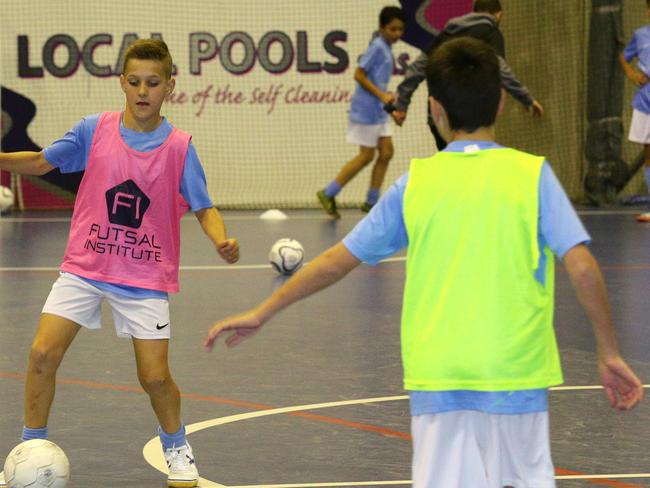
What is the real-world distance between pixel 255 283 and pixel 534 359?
6856mm

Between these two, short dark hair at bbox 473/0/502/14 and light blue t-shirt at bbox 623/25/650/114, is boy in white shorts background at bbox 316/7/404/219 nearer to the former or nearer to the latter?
short dark hair at bbox 473/0/502/14

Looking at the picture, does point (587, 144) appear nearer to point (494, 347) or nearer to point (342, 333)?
point (342, 333)

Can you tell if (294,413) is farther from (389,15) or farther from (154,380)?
(389,15)

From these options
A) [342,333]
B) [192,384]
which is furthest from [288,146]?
[192,384]

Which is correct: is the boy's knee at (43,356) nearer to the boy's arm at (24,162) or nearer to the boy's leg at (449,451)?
the boy's arm at (24,162)

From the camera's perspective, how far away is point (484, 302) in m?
3.09

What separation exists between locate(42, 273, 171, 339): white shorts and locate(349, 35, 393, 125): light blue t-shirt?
32.4 feet

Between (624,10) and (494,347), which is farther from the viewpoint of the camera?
(624,10)

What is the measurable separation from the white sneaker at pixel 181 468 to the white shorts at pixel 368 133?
10023mm

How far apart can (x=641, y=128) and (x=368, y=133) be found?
2838 millimetres

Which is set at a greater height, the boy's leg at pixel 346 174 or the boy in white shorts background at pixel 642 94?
the boy in white shorts background at pixel 642 94

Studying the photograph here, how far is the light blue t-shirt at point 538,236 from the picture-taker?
307 cm

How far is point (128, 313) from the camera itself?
475 cm

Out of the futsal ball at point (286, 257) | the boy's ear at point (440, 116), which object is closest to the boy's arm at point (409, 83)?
the futsal ball at point (286, 257)
